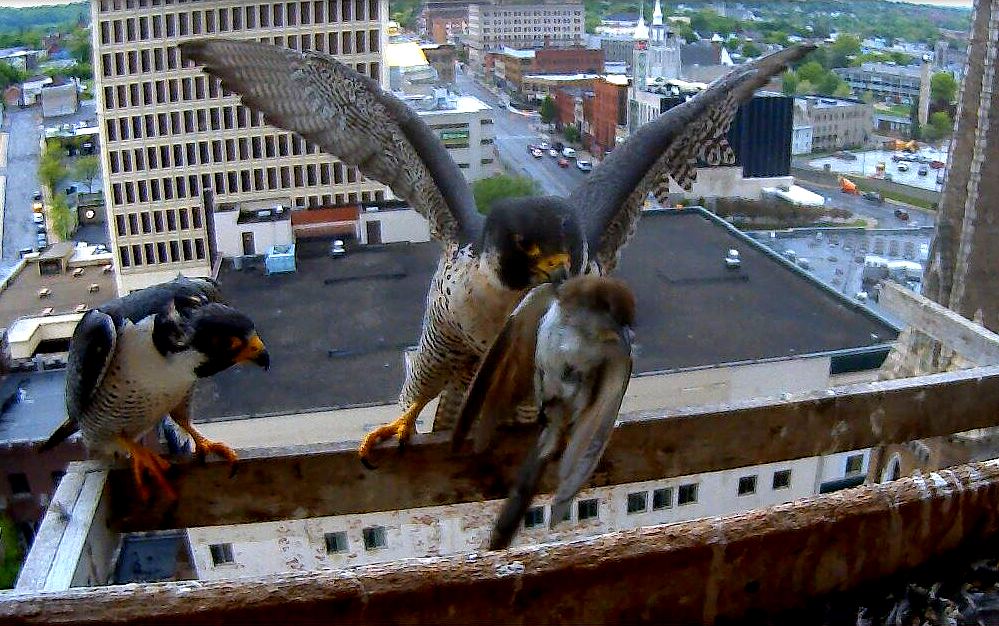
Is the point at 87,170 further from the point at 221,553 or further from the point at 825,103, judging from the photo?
the point at 221,553

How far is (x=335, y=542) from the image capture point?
9906 millimetres

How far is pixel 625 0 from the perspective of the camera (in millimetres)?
133625

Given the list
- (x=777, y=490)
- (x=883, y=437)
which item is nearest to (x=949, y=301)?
(x=777, y=490)

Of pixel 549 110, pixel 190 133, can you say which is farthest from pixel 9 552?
pixel 549 110

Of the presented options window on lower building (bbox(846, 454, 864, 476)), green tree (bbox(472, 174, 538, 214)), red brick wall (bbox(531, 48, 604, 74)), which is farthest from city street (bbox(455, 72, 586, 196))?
window on lower building (bbox(846, 454, 864, 476))

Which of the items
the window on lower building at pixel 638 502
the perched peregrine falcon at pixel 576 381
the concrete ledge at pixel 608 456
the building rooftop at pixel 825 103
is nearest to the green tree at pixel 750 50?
the building rooftop at pixel 825 103

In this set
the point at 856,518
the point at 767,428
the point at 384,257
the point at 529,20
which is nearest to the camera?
the point at 856,518

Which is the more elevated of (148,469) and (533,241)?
(533,241)

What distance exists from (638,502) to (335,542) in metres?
3.59

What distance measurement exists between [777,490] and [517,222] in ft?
30.2

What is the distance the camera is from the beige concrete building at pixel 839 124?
55.9 metres

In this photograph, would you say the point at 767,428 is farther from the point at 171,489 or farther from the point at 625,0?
the point at 625,0

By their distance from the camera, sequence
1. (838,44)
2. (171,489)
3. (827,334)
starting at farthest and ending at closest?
(838,44) < (827,334) < (171,489)

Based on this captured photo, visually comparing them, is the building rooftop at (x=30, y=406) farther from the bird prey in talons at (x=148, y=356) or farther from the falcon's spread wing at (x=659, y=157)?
the falcon's spread wing at (x=659, y=157)
